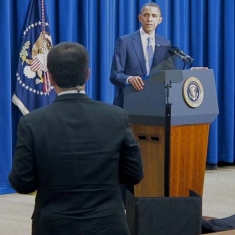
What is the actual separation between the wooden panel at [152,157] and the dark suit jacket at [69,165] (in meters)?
1.80

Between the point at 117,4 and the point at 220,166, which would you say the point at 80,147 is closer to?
the point at 117,4

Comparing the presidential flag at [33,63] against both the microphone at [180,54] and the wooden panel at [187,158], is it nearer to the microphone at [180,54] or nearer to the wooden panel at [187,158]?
the microphone at [180,54]

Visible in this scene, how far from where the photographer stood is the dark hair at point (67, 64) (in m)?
2.03

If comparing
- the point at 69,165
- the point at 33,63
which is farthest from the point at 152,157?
the point at 33,63

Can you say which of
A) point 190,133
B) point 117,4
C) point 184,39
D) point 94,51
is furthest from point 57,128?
point 184,39

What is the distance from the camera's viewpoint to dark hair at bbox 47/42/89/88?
2.03m

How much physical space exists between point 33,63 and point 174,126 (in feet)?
7.45

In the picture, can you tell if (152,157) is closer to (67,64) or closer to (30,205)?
(30,205)

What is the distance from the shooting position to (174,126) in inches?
150

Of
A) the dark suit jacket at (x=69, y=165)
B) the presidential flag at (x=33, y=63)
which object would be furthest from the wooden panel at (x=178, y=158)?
the presidential flag at (x=33, y=63)

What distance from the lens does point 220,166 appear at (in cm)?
756

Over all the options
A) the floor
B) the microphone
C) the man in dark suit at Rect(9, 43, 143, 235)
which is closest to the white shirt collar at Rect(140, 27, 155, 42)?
the microphone

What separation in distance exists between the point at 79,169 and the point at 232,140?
5.67 m

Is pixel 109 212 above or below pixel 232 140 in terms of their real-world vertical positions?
above
